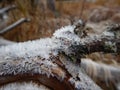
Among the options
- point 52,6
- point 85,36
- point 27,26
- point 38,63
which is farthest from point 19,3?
point 38,63

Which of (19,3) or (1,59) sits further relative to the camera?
(19,3)

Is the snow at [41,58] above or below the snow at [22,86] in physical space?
above

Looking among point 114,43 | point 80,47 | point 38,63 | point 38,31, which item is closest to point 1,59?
point 38,63

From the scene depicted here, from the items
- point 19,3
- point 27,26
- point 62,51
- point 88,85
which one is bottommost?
point 88,85

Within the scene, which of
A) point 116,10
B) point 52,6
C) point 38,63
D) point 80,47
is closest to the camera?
point 38,63

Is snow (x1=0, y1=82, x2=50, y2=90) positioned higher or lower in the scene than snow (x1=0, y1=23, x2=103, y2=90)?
lower

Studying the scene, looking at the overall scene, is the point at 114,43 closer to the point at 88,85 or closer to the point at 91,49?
the point at 91,49

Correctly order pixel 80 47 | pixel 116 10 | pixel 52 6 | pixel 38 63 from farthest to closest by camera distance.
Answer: pixel 52 6 → pixel 116 10 → pixel 80 47 → pixel 38 63

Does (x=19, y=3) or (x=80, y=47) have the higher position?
(x=19, y=3)

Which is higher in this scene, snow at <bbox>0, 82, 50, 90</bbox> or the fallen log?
the fallen log

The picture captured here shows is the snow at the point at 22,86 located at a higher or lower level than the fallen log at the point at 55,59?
lower
